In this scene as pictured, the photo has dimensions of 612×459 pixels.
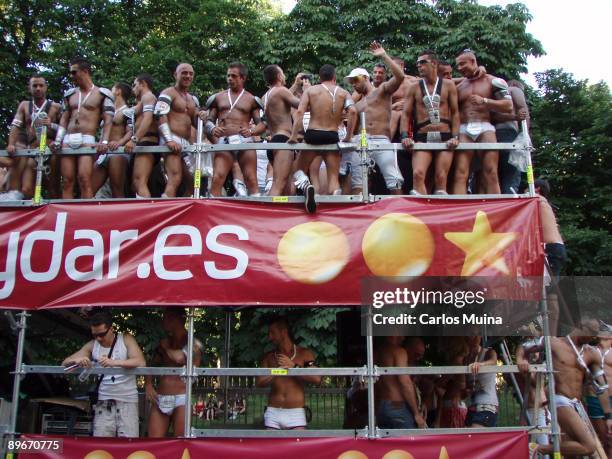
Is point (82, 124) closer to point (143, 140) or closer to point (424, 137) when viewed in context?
point (143, 140)

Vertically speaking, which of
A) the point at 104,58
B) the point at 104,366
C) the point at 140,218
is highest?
the point at 104,58

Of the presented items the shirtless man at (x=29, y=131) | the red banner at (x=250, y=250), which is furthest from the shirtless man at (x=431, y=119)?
the shirtless man at (x=29, y=131)

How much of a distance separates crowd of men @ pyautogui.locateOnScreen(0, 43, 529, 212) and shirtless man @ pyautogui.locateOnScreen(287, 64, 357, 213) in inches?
0.5

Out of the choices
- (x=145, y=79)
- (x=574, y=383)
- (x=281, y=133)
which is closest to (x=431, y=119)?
(x=281, y=133)

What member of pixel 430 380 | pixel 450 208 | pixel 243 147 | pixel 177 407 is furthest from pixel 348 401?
pixel 243 147

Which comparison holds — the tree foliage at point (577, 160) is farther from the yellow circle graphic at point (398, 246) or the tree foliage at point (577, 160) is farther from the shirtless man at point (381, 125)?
the yellow circle graphic at point (398, 246)

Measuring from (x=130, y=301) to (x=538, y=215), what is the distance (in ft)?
15.8

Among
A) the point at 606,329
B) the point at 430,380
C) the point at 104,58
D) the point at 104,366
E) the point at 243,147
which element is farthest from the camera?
the point at 104,58

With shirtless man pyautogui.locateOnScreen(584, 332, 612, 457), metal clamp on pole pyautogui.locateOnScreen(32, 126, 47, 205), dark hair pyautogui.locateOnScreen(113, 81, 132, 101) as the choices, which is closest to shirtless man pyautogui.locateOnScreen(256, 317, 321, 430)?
metal clamp on pole pyautogui.locateOnScreen(32, 126, 47, 205)

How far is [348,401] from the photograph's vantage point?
941cm

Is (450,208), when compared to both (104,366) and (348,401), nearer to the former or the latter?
(348,401)

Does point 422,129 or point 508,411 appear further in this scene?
point 508,411

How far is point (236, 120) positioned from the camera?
846 centimetres

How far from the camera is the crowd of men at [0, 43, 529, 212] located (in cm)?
789
